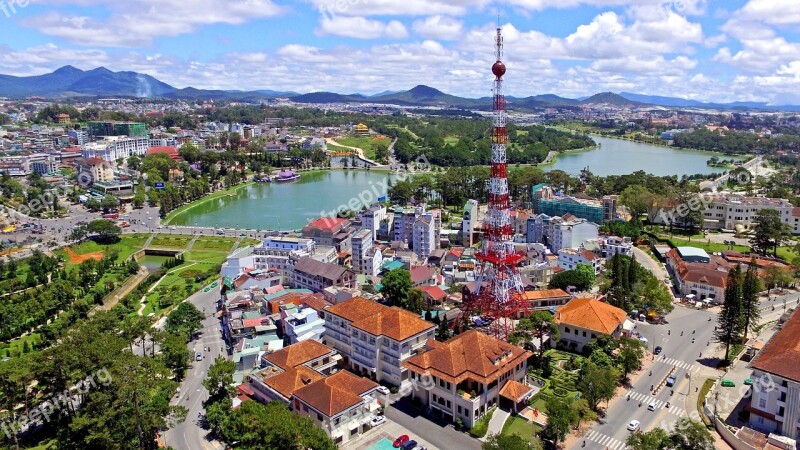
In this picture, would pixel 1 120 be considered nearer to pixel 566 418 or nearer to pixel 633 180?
pixel 633 180

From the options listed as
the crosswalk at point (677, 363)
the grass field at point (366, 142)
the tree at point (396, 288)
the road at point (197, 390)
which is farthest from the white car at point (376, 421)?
the grass field at point (366, 142)

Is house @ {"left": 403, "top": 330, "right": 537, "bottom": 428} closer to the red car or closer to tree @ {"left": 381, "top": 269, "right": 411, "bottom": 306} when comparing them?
the red car

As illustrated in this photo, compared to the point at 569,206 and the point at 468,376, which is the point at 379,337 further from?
the point at 569,206

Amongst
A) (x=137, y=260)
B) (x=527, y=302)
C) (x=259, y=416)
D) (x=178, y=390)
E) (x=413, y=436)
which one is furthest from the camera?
(x=137, y=260)

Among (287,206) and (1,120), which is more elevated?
(1,120)

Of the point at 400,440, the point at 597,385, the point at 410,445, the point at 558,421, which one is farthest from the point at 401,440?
the point at 597,385

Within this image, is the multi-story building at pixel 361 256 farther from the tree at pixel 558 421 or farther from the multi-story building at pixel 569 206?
the tree at pixel 558 421

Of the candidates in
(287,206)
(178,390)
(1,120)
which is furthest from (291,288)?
(1,120)
